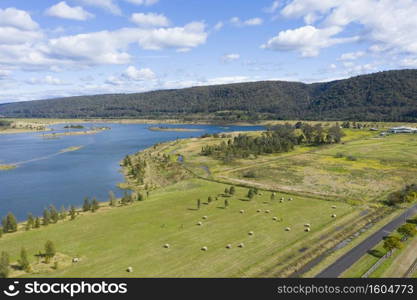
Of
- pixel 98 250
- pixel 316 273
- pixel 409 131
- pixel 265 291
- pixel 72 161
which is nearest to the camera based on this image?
pixel 265 291

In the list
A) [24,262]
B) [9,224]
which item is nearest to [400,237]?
[24,262]

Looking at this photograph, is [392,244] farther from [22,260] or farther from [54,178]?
[54,178]

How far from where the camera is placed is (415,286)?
26.3 metres

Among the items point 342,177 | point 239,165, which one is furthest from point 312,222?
point 239,165

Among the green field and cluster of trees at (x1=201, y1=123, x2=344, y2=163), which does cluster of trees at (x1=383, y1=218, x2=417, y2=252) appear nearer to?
the green field

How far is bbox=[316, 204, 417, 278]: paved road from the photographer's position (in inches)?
1334

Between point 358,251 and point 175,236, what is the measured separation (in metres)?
24.7

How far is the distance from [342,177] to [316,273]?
53649 mm

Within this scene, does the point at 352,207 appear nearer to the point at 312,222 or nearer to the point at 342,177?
the point at 312,222

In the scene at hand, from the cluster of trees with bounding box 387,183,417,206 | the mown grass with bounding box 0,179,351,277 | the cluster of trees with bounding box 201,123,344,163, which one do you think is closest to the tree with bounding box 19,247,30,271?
the mown grass with bounding box 0,179,351,277

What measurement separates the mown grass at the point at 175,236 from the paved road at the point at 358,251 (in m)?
6.78

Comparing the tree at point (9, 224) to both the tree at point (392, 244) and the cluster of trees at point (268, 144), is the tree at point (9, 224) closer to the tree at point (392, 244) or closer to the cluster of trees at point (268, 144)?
the tree at point (392, 244)
